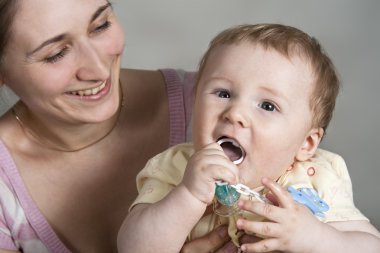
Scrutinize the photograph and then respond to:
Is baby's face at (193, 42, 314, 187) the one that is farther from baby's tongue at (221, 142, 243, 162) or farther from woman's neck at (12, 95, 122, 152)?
woman's neck at (12, 95, 122, 152)

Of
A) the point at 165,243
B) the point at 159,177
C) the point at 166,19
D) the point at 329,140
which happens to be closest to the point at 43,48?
the point at 159,177

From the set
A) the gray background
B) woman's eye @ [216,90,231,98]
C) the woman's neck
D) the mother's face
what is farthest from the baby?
the gray background

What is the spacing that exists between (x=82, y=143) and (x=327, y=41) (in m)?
0.99

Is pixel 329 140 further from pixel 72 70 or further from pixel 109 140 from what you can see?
pixel 72 70

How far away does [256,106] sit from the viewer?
50.5 inches

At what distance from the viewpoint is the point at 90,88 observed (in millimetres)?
1494

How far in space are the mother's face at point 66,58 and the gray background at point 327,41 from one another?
0.62 meters

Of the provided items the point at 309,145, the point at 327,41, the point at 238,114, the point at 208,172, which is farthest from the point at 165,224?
the point at 327,41

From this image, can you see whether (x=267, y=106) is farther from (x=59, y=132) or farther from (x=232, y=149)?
(x=59, y=132)

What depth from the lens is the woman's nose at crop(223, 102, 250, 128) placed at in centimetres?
124

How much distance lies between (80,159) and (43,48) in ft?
1.47

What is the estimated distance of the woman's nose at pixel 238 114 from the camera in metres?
1.24

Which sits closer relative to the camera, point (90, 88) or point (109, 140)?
point (90, 88)

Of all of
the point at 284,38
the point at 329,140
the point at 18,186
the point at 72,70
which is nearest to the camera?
the point at 284,38
